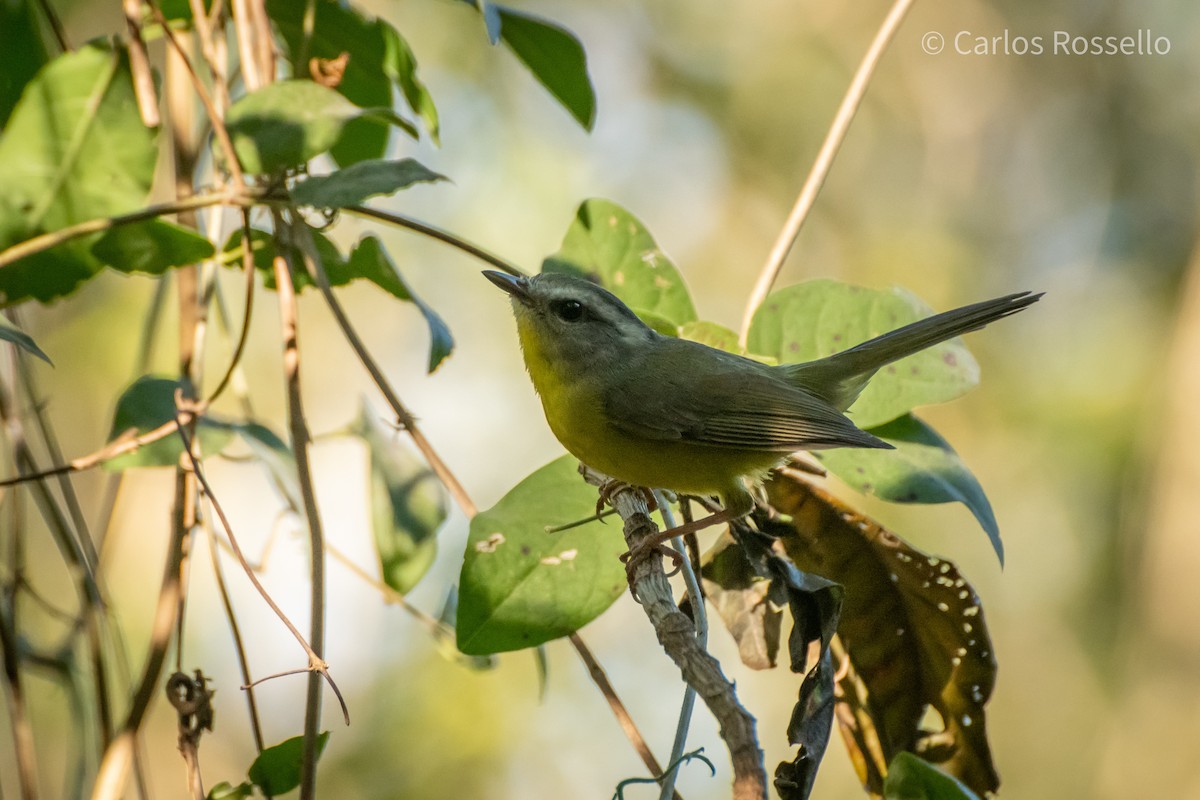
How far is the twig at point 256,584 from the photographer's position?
1691 mm

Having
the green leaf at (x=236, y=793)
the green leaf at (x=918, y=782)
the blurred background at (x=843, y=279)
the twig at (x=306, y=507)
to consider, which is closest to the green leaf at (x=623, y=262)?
the twig at (x=306, y=507)

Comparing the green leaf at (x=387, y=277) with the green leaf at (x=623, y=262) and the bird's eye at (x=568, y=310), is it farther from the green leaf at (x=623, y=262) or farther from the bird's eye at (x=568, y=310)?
the bird's eye at (x=568, y=310)

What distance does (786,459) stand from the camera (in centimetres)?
268

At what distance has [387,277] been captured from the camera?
2439 millimetres

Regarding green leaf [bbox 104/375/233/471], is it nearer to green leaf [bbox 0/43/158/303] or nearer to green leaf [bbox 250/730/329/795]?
green leaf [bbox 0/43/158/303]

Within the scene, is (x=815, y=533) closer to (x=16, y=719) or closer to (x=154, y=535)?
(x=16, y=719)

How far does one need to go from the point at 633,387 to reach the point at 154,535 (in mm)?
4793

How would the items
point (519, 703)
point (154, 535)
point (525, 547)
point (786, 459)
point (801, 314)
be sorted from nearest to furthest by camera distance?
point (525, 547) < point (801, 314) < point (786, 459) < point (154, 535) < point (519, 703)

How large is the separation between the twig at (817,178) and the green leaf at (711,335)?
3 cm

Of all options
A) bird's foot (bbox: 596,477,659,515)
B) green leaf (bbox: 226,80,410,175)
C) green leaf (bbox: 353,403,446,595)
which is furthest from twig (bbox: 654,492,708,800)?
green leaf (bbox: 226,80,410,175)

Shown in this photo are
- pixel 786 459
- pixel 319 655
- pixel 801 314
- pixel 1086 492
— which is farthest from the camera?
pixel 1086 492

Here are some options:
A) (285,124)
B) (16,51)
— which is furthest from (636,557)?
(16,51)

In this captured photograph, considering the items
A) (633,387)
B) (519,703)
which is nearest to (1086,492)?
(519,703)

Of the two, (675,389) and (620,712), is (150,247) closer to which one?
(620,712)
